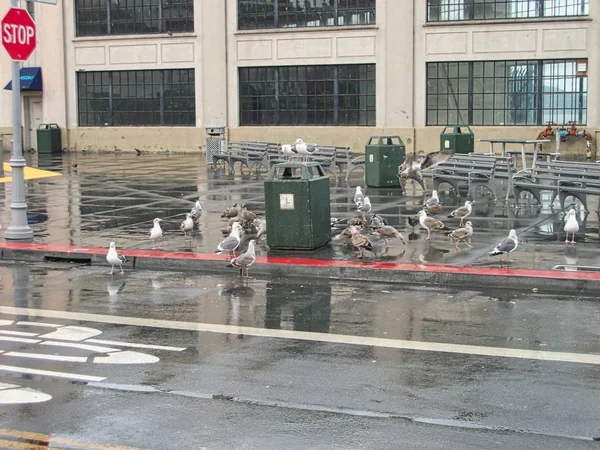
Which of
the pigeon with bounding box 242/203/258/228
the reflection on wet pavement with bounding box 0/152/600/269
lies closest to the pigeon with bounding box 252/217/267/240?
the reflection on wet pavement with bounding box 0/152/600/269

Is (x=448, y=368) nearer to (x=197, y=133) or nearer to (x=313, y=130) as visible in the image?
(x=313, y=130)

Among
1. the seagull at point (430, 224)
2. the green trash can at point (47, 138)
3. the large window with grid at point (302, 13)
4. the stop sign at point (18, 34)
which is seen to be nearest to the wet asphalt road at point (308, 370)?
the seagull at point (430, 224)

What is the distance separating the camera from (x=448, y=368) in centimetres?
768

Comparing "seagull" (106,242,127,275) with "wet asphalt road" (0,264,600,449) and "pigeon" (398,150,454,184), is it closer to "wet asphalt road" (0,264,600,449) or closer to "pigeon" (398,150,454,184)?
"wet asphalt road" (0,264,600,449)

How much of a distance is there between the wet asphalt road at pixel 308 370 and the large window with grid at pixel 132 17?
27984mm

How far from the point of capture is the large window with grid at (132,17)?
1489 inches

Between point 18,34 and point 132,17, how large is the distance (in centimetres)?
2517

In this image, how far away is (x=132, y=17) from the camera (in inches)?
1526

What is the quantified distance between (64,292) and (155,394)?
190 inches

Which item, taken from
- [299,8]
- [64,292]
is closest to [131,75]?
Answer: [299,8]

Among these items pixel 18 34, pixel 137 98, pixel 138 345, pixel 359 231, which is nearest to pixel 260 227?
pixel 359 231

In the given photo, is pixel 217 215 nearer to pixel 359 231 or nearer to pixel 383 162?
pixel 359 231

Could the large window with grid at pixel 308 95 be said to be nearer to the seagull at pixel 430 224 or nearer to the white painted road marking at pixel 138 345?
the seagull at pixel 430 224

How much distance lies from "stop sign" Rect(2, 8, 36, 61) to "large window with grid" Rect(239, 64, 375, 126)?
71.0 feet
